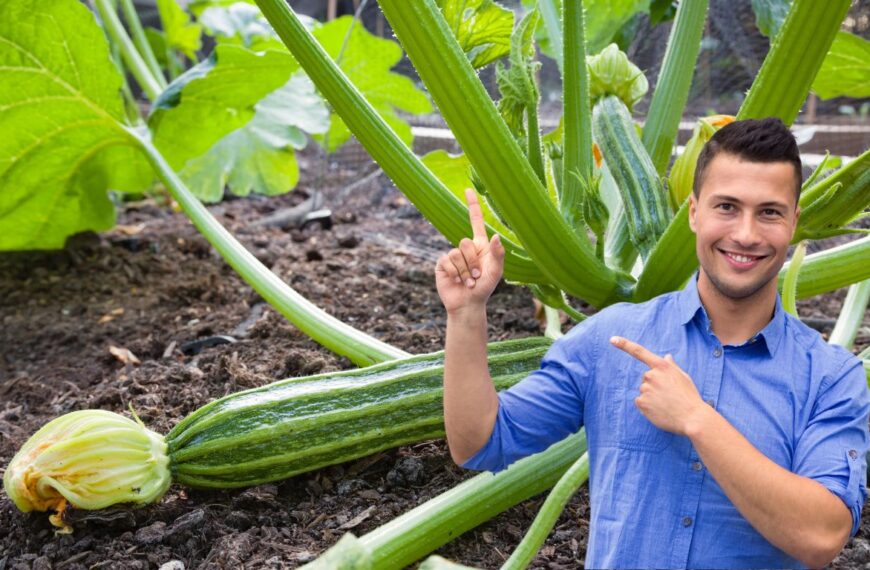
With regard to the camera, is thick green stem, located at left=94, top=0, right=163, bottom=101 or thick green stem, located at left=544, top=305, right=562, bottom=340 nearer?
thick green stem, located at left=544, top=305, right=562, bottom=340

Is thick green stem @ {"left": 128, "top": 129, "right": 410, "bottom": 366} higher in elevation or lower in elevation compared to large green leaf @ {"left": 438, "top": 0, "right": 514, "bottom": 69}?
lower

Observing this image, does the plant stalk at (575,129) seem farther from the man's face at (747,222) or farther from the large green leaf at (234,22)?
the large green leaf at (234,22)

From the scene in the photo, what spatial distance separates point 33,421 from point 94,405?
0.47 ft

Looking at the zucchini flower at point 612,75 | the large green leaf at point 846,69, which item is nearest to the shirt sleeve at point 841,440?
the zucchini flower at point 612,75

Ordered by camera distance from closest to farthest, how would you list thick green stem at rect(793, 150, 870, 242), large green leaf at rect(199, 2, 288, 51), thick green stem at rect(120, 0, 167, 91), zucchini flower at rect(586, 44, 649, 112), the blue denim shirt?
the blue denim shirt < thick green stem at rect(793, 150, 870, 242) < zucchini flower at rect(586, 44, 649, 112) < thick green stem at rect(120, 0, 167, 91) < large green leaf at rect(199, 2, 288, 51)

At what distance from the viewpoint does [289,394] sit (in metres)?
1.68

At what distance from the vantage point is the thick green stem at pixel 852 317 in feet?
6.55

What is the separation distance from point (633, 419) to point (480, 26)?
893 millimetres

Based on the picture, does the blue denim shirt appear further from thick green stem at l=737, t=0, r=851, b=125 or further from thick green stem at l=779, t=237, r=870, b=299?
thick green stem at l=779, t=237, r=870, b=299

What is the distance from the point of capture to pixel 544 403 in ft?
3.94

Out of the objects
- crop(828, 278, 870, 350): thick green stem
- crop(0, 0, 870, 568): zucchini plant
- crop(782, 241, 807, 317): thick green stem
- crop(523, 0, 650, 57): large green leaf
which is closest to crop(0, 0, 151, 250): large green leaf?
crop(0, 0, 870, 568): zucchini plant

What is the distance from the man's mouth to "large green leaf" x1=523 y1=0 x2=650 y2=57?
5.22 feet

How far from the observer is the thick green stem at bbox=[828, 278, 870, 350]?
2.00 meters

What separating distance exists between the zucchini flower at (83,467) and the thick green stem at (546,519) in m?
0.66
